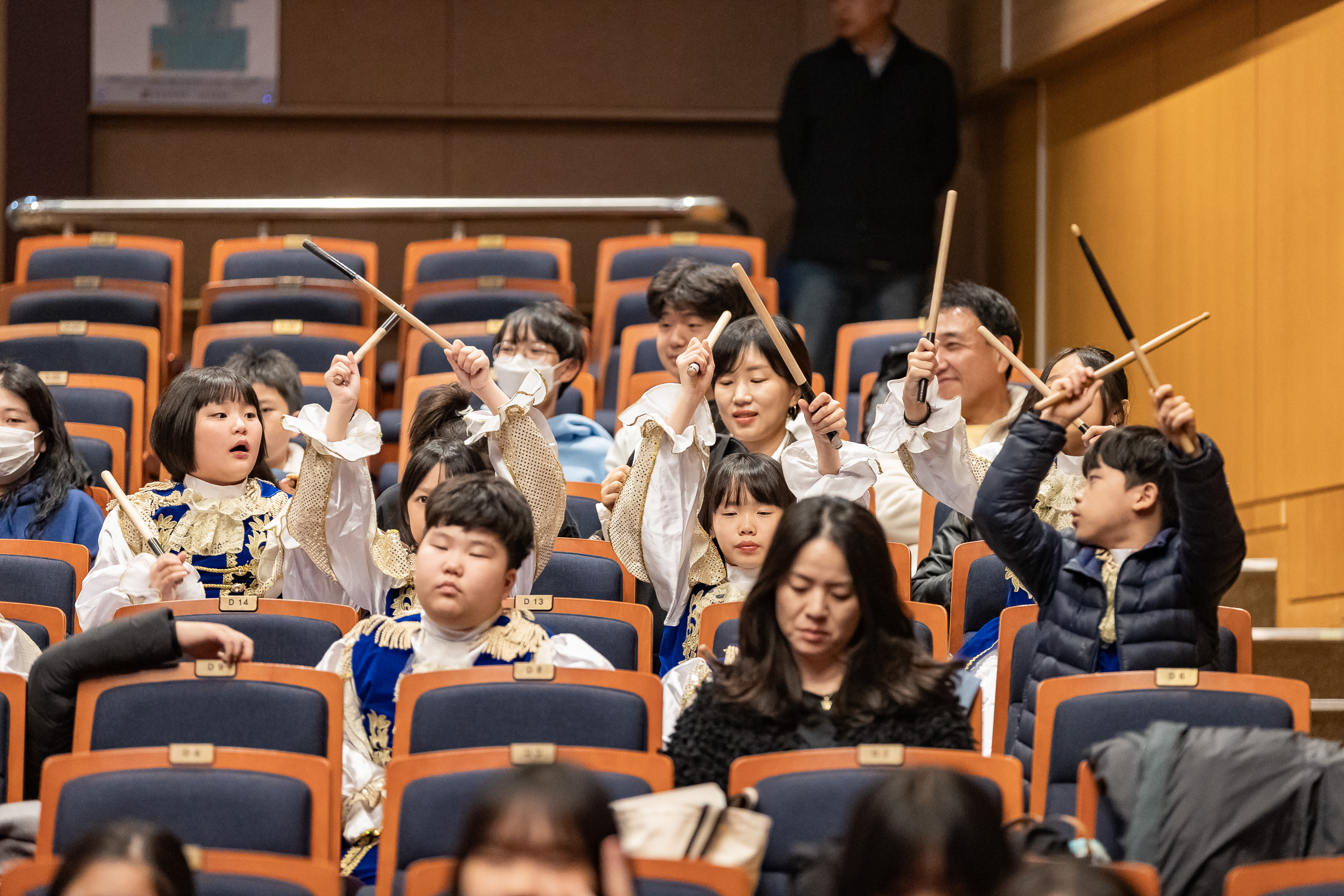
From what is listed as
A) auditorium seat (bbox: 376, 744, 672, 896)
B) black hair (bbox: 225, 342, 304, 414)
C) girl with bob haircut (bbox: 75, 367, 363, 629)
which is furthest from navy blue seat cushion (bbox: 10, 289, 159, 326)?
auditorium seat (bbox: 376, 744, 672, 896)

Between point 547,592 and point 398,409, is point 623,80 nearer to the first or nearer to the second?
point 398,409

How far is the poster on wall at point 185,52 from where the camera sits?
4.36 meters

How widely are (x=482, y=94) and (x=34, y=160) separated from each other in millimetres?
1355

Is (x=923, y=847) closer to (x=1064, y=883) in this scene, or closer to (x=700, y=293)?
(x=1064, y=883)

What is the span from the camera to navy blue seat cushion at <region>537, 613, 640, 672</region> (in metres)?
1.66

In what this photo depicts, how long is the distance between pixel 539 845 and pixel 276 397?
166 centimetres

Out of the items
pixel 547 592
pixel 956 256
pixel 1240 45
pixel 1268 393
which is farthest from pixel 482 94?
pixel 547 592

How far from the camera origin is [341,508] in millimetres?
1819

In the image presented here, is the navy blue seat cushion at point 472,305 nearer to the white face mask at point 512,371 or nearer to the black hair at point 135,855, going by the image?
the white face mask at point 512,371

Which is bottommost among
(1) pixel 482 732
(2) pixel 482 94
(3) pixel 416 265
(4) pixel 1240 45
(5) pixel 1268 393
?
(1) pixel 482 732

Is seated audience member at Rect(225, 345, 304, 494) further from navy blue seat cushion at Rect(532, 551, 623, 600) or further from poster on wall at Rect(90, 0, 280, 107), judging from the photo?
poster on wall at Rect(90, 0, 280, 107)

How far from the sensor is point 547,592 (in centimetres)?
192

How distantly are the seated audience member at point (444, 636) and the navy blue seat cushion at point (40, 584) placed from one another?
1.45 feet

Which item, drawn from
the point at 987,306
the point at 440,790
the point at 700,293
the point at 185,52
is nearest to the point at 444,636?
the point at 440,790
